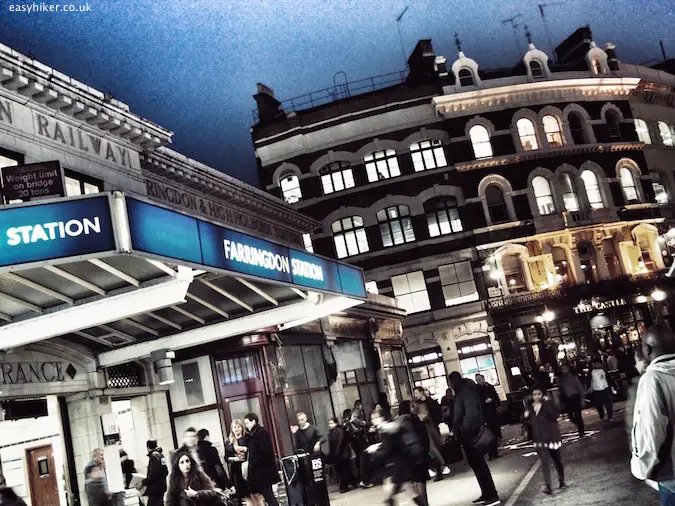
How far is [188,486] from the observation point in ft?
30.8

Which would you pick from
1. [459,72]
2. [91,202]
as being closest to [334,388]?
[91,202]

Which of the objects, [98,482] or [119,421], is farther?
[119,421]

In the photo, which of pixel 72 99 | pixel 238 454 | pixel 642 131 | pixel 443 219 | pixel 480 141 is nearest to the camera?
pixel 238 454

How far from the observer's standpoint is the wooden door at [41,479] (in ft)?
55.5

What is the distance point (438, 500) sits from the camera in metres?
12.9

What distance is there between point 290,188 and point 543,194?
13781 mm

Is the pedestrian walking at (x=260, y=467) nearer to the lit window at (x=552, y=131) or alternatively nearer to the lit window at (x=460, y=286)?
the lit window at (x=460, y=286)

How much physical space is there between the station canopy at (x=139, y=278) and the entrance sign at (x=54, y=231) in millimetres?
12

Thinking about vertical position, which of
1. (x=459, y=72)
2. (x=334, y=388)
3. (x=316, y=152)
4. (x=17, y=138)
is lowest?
(x=334, y=388)

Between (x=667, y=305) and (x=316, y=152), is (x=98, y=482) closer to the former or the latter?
(x=316, y=152)

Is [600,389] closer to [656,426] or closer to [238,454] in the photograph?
[238,454]

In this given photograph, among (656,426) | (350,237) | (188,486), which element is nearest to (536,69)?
(350,237)

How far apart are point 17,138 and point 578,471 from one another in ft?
40.1

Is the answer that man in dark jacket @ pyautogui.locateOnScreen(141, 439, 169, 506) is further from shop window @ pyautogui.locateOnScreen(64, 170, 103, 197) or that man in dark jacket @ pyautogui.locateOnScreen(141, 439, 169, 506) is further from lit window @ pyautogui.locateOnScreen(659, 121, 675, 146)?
→ lit window @ pyautogui.locateOnScreen(659, 121, 675, 146)
